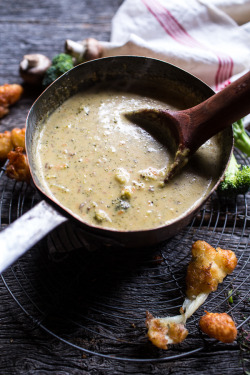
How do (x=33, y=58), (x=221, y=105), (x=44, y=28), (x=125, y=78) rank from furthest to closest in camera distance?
(x=44, y=28), (x=33, y=58), (x=125, y=78), (x=221, y=105)

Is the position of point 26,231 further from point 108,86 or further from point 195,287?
point 108,86

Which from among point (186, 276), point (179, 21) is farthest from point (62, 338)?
point (179, 21)

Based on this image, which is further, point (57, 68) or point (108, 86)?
point (57, 68)

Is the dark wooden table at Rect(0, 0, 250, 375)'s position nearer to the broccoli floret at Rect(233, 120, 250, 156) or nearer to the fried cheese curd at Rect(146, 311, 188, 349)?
the fried cheese curd at Rect(146, 311, 188, 349)

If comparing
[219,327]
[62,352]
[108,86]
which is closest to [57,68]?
[108,86]

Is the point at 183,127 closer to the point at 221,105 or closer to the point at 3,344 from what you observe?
the point at 221,105

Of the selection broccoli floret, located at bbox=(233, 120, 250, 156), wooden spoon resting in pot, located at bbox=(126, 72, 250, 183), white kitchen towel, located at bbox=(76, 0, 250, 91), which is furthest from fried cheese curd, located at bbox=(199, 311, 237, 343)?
white kitchen towel, located at bbox=(76, 0, 250, 91)

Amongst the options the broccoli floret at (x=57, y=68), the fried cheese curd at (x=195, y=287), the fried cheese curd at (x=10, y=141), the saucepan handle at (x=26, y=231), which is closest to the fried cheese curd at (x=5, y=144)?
the fried cheese curd at (x=10, y=141)
